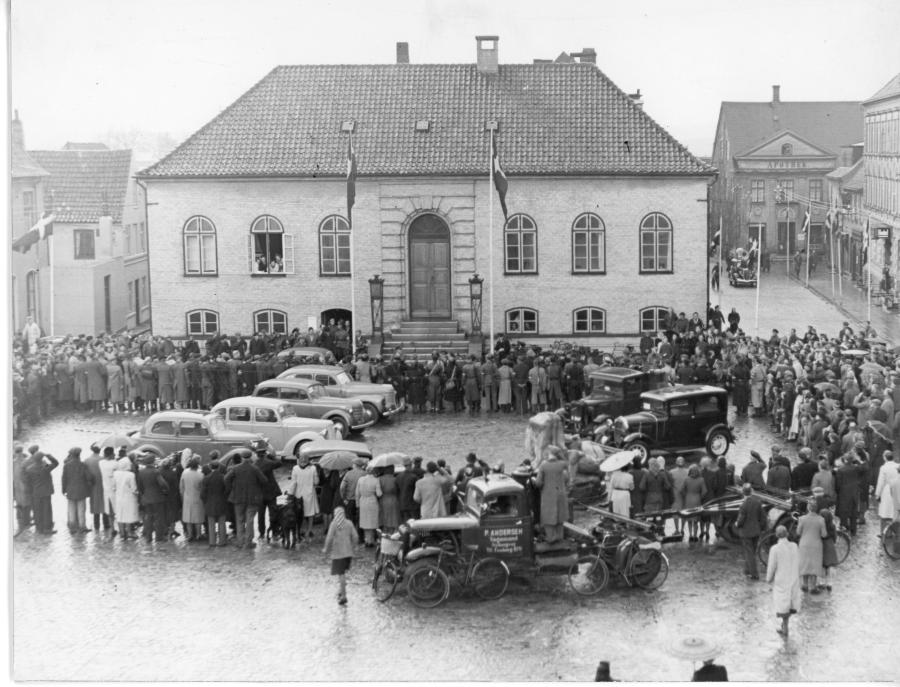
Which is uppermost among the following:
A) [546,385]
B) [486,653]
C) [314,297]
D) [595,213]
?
[595,213]

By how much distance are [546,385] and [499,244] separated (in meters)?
8.95

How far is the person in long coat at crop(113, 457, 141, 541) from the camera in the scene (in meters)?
19.8

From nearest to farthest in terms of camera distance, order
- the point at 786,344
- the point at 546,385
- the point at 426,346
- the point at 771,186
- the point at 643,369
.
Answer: the point at 643,369 < the point at 546,385 < the point at 786,344 < the point at 426,346 < the point at 771,186

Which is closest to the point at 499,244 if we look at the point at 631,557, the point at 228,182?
the point at 228,182

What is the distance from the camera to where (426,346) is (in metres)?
35.7

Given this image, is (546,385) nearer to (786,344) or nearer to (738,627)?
(786,344)

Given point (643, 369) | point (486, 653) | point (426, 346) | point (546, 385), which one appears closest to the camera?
point (486, 653)

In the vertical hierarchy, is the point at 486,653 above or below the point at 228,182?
below

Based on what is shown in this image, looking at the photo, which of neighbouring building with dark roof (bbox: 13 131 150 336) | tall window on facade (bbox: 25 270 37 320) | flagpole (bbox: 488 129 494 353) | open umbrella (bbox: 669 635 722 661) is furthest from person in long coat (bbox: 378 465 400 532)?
neighbouring building with dark roof (bbox: 13 131 150 336)

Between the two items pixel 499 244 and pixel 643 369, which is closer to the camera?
pixel 643 369

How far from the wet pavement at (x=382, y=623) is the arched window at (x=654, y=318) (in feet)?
Answer: 60.3

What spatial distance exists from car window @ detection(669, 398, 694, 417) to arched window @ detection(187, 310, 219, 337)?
18198 mm

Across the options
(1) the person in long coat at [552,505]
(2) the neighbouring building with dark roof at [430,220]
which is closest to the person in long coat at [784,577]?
(1) the person in long coat at [552,505]

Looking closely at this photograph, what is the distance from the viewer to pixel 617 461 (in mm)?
19969
